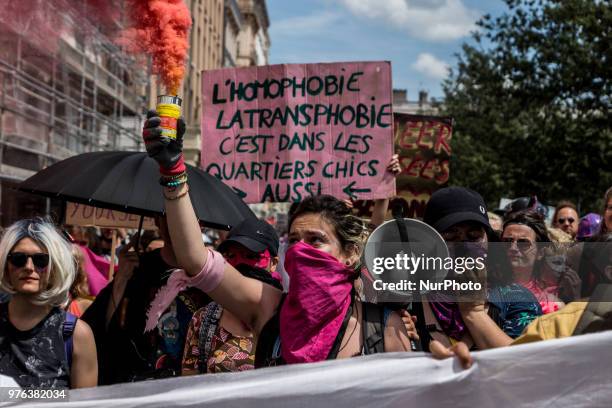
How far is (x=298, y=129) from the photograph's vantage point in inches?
222

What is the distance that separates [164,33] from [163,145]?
193 cm

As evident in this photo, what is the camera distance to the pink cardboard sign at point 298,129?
5.48 metres

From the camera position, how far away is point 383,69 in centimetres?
564

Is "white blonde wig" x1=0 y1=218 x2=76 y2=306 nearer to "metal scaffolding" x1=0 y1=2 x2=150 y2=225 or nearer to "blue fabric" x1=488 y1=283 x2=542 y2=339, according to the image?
"blue fabric" x1=488 y1=283 x2=542 y2=339

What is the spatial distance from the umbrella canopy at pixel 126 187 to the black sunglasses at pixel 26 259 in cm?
83

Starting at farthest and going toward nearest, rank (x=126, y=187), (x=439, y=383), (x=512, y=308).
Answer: (x=126, y=187) < (x=512, y=308) < (x=439, y=383)

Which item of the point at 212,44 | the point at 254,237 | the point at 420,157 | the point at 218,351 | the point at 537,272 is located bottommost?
the point at 218,351

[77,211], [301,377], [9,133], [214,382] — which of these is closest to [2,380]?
[214,382]

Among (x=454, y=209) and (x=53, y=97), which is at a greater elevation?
(x=53, y=97)

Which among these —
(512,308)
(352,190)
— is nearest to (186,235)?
(512,308)

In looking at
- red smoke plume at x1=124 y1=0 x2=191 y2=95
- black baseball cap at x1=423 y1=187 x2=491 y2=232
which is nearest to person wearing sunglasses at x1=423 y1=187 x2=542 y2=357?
black baseball cap at x1=423 y1=187 x2=491 y2=232

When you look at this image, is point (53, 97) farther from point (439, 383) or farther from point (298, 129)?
point (439, 383)

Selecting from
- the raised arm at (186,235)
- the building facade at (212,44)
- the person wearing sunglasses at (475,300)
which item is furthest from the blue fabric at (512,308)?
the building facade at (212,44)

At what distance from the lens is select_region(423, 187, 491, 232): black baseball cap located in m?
2.71
